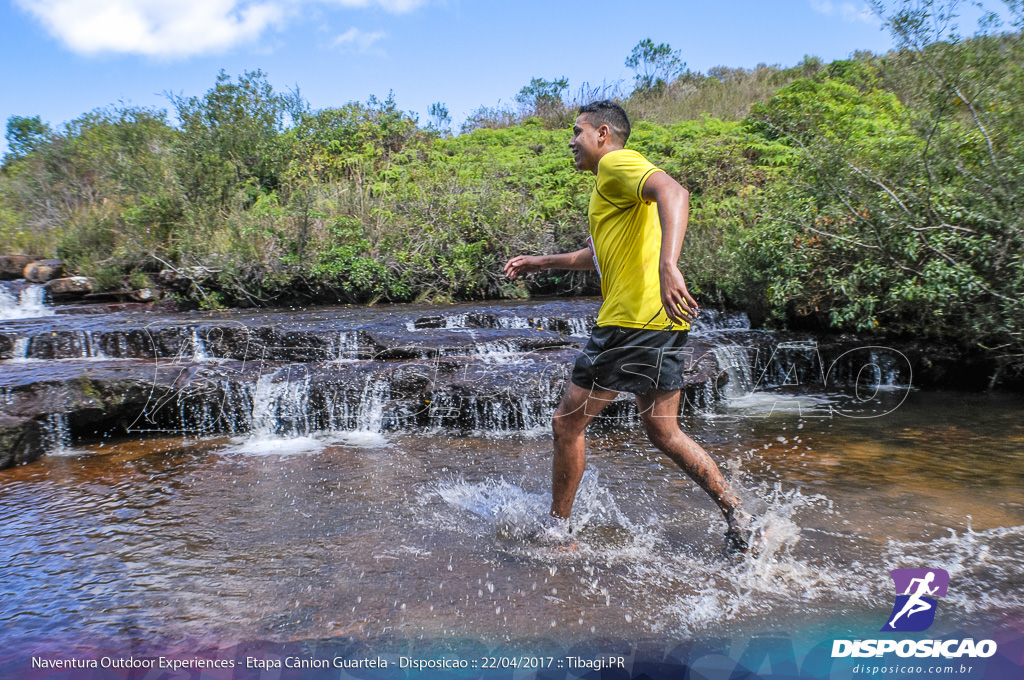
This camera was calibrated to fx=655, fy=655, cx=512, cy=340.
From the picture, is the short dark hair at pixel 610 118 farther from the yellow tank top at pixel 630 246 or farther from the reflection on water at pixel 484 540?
the reflection on water at pixel 484 540

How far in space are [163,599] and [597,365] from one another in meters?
1.99

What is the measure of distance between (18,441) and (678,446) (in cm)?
494

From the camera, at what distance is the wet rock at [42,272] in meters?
12.9

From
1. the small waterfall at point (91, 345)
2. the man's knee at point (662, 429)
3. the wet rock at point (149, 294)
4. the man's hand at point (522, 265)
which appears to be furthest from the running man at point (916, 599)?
the wet rock at point (149, 294)

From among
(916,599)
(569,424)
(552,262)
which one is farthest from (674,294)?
(916,599)

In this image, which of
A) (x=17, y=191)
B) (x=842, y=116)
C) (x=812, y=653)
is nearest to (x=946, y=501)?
(x=812, y=653)

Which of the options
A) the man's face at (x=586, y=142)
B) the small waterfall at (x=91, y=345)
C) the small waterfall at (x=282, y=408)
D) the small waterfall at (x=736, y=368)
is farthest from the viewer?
the small waterfall at (x=91, y=345)

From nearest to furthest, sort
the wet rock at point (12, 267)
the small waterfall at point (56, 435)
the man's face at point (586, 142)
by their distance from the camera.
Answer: the man's face at point (586, 142), the small waterfall at point (56, 435), the wet rock at point (12, 267)

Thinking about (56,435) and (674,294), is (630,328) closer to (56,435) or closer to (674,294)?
(674,294)

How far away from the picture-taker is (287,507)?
12.2 feet

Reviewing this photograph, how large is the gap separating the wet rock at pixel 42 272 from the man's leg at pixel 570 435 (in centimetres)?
1354

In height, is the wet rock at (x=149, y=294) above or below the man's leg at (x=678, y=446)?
above

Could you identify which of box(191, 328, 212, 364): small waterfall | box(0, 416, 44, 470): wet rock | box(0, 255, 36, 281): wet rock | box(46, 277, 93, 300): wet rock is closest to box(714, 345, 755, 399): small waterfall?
box(191, 328, 212, 364): small waterfall

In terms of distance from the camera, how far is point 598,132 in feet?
9.70
